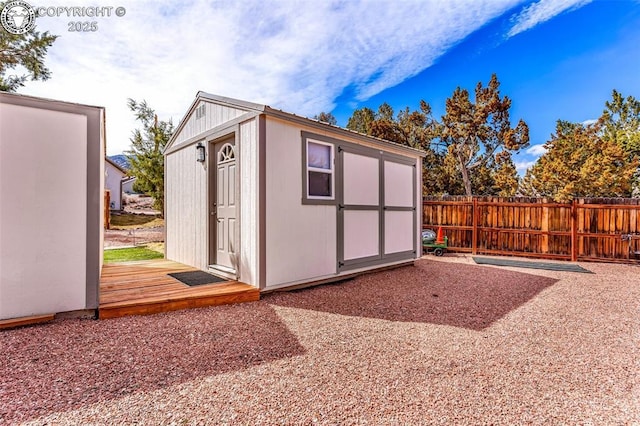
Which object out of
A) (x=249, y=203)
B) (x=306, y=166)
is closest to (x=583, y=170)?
(x=306, y=166)

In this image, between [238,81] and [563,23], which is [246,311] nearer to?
[238,81]

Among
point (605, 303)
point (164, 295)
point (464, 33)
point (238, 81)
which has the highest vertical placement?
point (464, 33)

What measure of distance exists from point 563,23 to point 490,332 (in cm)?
980

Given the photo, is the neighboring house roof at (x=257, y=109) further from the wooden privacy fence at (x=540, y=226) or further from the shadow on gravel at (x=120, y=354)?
the wooden privacy fence at (x=540, y=226)

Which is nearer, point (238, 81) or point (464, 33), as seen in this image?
point (238, 81)

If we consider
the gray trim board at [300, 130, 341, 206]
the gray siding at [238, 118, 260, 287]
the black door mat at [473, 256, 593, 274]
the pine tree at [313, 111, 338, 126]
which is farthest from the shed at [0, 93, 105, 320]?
the pine tree at [313, 111, 338, 126]

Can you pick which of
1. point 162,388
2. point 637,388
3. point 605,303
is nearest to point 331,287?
point 162,388

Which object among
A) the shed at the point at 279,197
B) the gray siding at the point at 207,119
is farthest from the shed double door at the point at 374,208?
the gray siding at the point at 207,119

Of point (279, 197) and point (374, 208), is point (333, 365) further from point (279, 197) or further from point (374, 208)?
point (374, 208)

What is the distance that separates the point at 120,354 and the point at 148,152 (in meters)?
10.9

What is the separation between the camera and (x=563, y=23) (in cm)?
864

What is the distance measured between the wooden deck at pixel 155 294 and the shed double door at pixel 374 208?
1.98m

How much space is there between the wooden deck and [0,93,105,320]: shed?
0.89 feet

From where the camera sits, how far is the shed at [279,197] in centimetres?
435
